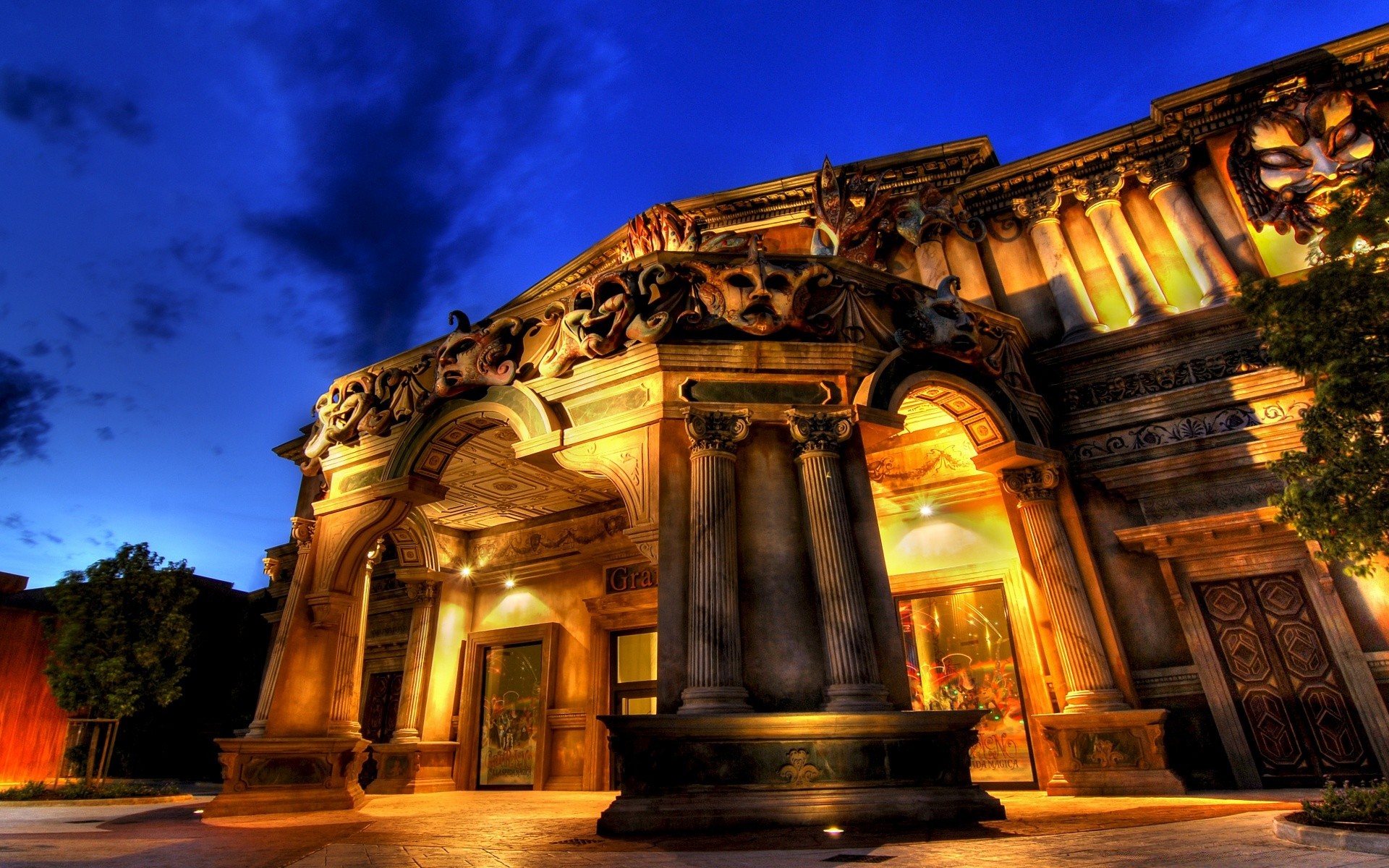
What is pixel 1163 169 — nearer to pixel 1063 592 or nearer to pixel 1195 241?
pixel 1195 241

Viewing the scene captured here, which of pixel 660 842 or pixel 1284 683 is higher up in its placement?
pixel 1284 683

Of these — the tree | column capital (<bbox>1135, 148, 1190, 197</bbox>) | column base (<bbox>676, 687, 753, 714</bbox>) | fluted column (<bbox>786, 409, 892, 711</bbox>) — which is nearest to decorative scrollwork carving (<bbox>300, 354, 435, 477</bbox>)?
fluted column (<bbox>786, 409, 892, 711</bbox>)

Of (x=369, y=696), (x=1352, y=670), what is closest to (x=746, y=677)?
(x=1352, y=670)

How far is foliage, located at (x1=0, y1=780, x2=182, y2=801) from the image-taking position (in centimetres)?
1213

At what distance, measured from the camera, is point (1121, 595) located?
10.1 m

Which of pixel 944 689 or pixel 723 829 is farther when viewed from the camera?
pixel 944 689

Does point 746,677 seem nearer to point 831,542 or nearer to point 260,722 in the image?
point 831,542

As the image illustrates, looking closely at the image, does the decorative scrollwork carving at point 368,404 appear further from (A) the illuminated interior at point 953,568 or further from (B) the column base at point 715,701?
(A) the illuminated interior at point 953,568

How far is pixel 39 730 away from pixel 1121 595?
75.9ft

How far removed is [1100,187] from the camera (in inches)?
512

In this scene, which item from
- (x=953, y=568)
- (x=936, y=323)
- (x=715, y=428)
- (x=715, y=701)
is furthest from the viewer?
(x=953, y=568)

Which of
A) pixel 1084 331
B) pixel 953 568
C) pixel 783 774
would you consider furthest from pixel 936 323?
pixel 783 774

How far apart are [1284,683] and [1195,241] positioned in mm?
7079

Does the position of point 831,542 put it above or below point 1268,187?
below
